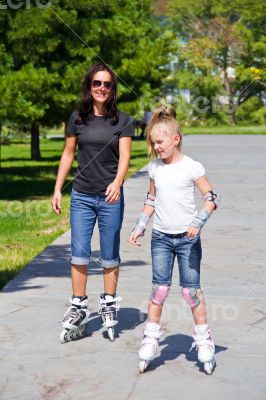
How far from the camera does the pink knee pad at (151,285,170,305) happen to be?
5918 mm

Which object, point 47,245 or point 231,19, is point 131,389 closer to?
point 47,245

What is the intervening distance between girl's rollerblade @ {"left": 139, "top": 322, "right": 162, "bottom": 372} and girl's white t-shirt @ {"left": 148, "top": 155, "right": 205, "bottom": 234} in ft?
1.97

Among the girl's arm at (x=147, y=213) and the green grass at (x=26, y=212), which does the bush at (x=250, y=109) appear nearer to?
the green grass at (x=26, y=212)

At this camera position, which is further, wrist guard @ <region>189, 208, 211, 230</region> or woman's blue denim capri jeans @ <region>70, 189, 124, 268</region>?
woman's blue denim capri jeans @ <region>70, 189, 124, 268</region>

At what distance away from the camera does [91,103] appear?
6.56 metres

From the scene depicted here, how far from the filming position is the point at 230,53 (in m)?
64.1

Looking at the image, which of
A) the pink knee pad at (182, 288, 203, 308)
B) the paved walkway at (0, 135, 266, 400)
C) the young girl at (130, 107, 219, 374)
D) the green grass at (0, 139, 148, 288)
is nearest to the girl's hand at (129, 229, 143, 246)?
the young girl at (130, 107, 219, 374)

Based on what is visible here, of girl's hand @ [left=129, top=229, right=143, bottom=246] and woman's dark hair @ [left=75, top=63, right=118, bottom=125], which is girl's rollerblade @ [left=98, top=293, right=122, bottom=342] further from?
woman's dark hair @ [left=75, top=63, right=118, bottom=125]

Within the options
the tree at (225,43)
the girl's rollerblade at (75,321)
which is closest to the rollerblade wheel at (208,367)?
the girl's rollerblade at (75,321)

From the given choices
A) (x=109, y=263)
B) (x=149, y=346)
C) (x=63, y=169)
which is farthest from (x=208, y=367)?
(x=63, y=169)

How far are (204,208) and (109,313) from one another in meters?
1.21

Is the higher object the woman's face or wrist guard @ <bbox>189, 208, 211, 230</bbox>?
the woman's face

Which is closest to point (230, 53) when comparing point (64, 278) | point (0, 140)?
point (0, 140)

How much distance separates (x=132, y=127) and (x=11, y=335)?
1.64 m
